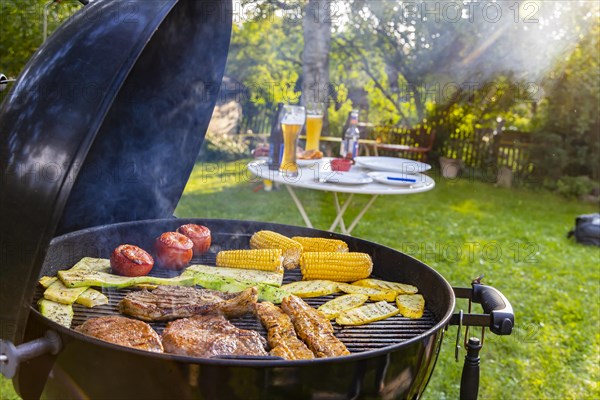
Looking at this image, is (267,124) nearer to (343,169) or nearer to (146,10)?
(343,169)

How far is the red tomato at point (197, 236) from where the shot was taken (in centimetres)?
261

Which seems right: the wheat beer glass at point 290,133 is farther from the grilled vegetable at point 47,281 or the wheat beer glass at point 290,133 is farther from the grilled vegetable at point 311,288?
the grilled vegetable at point 47,281

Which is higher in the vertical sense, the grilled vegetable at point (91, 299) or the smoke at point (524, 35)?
the smoke at point (524, 35)

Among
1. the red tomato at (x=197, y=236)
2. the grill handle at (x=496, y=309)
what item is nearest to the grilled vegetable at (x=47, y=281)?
the red tomato at (x=197, y=236)

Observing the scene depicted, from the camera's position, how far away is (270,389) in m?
1.42

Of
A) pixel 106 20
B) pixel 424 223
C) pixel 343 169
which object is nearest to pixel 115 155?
pixel 106 20

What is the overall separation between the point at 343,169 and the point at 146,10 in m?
4.01

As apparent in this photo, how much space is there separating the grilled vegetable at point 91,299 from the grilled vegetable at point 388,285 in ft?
3.55

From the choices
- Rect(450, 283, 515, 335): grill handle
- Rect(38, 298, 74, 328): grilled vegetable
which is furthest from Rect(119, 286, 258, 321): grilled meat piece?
Rect(450, 283, 515, 335): grill handle

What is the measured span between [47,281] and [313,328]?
1.09m

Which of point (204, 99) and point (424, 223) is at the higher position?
point (204, 99)

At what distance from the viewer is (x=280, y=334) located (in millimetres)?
1829

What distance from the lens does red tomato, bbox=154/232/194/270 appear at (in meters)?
2.40

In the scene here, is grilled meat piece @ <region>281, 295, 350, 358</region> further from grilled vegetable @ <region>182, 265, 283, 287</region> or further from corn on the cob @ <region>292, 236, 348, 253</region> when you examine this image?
corn on the cob @ <region>292, 236, 348, 253</region>
